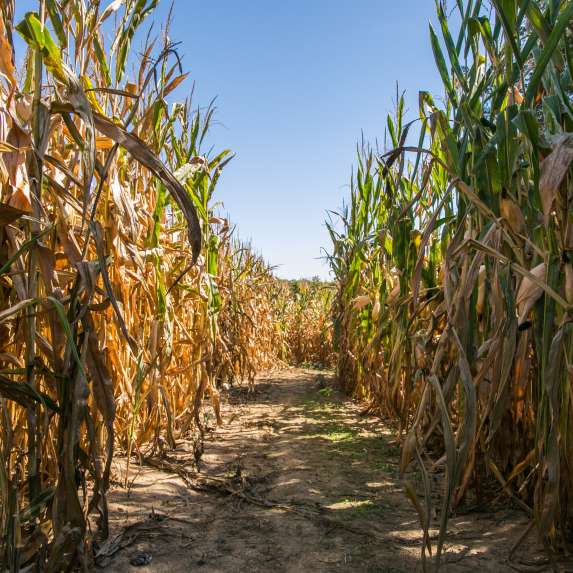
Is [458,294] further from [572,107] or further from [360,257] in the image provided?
[360,257]

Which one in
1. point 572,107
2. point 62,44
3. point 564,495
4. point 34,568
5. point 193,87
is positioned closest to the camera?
point 34,568

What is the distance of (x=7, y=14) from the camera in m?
1.29

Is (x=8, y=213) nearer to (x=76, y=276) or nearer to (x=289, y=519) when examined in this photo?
(x=76, y=276)

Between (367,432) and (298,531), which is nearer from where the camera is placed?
(298,531)

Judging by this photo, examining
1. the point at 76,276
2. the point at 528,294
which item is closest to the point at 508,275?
the point at 528,294

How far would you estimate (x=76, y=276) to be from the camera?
1.28 meters

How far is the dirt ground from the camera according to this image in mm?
1479

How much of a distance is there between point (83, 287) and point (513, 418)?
1.47 m

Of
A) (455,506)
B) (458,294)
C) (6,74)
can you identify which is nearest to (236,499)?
(455,506)

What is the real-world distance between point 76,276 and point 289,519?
120cm

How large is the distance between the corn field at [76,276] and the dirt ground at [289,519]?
18cm

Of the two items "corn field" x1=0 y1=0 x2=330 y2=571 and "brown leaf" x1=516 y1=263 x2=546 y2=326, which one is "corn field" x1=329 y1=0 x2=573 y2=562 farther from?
"corn field" x1=0 y1=0 x2=330 y2=571

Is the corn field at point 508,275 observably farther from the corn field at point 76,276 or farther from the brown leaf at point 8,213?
the brown leaf at point 8,213

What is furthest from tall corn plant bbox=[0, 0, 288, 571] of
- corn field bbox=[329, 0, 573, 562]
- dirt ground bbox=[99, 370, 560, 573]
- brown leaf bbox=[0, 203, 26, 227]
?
corn field bbox=[329, 0, 573, 562]
